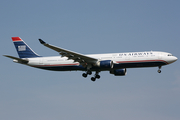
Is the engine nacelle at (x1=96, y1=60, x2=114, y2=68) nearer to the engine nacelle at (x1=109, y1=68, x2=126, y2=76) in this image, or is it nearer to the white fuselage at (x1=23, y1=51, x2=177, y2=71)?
the white fuselage at (x1=23, y1=51, x2=177, y2=71)

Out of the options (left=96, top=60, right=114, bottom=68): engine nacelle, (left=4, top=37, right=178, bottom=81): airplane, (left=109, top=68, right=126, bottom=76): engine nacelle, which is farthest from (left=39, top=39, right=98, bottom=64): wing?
(left=109, top=68, right=126, bottom=76): engine nacelle

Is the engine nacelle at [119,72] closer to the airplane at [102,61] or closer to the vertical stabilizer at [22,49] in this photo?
the airplane at [102,61]

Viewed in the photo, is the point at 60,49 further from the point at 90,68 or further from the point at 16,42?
the point at 16,42

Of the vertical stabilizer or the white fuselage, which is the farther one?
the vertical stabilizer

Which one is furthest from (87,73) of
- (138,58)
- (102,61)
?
(138,58)

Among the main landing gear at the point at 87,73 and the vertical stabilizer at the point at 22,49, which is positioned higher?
the vertical stabilizer at the point at 22,49

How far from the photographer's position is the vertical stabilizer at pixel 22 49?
172ft

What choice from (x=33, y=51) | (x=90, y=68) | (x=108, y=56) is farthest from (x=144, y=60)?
(x=33, y=51)

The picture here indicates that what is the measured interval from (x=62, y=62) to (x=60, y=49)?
686cm

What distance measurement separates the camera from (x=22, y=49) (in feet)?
176

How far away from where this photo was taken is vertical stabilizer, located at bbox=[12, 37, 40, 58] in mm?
52388

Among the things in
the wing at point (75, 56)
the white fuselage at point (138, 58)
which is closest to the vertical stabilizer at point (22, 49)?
the white fuselage at point (138, 58)

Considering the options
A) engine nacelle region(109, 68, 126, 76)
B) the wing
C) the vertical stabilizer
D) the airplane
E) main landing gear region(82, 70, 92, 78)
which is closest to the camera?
the wing

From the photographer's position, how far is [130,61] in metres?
44.9
